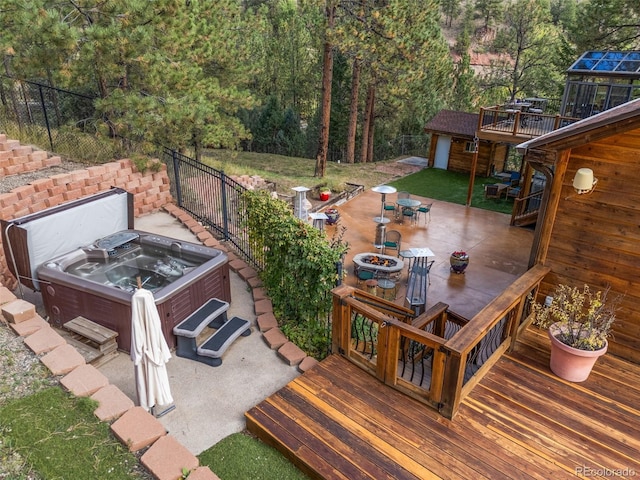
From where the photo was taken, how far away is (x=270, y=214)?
7.09 metres

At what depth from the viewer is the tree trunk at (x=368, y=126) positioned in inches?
835

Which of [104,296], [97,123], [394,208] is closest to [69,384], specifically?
[104,296]

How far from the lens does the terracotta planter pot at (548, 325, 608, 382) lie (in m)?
5.07

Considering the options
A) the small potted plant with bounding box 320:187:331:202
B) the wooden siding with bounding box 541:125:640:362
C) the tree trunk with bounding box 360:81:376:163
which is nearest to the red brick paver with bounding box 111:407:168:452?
the wooden siding with bounding box 541:125:640:362

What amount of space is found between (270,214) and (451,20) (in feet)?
193

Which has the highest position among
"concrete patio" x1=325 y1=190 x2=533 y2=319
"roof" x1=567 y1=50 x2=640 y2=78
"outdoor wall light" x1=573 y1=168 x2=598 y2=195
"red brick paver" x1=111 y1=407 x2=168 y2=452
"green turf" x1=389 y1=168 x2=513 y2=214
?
"roof" x1=567 y1=50 x2=640 y2=78

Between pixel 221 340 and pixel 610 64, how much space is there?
14.3m

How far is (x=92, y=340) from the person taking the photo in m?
5.85

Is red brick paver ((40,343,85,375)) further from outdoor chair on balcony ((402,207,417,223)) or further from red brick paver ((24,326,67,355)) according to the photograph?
outdoor chair on balcony ((402,207,417,223))

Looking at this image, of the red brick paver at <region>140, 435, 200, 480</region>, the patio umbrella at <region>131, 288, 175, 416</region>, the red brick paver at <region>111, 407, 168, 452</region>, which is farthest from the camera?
the patio umbrella at <region>131, 288, 175, 416</region>

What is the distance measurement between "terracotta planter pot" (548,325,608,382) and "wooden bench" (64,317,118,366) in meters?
5.54

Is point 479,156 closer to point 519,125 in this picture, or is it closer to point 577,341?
point 519,125

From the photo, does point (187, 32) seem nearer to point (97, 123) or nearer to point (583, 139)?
point (97, 123)

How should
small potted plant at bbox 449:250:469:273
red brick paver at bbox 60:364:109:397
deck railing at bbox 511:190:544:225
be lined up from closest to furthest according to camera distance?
red brick paver at bbox 60:364:109:397 < small potted plant at bbox 449:250:469:273 < deck railing at bbox 511:190:544:225
